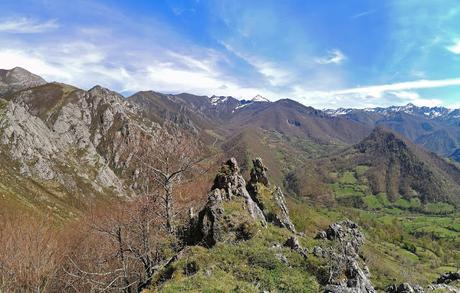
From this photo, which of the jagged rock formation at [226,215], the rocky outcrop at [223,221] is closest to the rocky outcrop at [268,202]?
the jagged rock formation at [226,215]

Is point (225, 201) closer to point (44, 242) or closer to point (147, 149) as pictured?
point (147, 149)

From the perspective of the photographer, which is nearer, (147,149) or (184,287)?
(184,287)

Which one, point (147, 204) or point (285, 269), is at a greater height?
point (147, 204)

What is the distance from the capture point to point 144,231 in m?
31.5

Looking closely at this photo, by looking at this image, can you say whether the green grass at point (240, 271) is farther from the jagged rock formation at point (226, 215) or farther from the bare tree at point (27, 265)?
the bare tree at point (27, 265)

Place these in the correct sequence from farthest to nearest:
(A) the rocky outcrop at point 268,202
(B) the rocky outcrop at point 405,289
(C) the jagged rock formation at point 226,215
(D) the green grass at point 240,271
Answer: (A) the rocky outcrop at point 268,202
(C) the jagged rock formation at point 226,215
(B) the rocky outcrop at point 405,289
(D) the green grass at point 240,271

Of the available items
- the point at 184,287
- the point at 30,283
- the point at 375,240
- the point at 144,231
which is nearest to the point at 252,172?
the point at 144,231

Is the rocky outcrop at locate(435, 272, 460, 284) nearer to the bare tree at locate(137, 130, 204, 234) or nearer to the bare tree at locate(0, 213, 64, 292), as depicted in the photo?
the bare tree at locate(137, 130, 204, 234)

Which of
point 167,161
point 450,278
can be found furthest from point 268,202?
point 450,278

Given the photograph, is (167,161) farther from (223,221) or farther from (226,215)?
(223,221)

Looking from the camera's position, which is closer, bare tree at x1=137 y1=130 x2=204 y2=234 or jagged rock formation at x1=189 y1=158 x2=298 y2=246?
jagged rock formation at x1=189 y1=158 x2=298 y2=246

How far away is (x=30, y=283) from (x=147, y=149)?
30618mm

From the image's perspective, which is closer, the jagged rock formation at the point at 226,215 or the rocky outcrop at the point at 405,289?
the rocky outcrop at the point at 405,289

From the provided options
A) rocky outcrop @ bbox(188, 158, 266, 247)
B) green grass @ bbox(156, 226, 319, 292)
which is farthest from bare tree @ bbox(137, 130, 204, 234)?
green grass @ bbox(156, 226, 319, 292)
